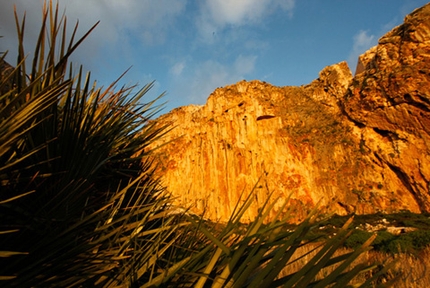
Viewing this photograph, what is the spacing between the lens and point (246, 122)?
38.8 m

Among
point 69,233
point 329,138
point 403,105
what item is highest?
point 403,105

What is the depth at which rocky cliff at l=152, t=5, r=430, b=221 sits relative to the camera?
1201 inches

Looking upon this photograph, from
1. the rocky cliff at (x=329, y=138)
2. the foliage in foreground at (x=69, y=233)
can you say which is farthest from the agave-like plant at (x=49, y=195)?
the rocky cliff at (x=329, y=138)

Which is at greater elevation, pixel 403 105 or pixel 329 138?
pixel 403 105

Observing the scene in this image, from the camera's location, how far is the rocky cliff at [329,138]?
100ft

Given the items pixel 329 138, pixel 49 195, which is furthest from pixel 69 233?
pixel 329 138

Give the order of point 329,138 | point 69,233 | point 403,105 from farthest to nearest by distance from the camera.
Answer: point 329,138 → point 403,105 → point 69,233

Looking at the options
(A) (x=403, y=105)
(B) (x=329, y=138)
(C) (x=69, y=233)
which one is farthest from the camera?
(B) (x=329, y=138)

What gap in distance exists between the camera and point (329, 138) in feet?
124

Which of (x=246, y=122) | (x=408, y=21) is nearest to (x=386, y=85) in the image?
(x=408, y=21)

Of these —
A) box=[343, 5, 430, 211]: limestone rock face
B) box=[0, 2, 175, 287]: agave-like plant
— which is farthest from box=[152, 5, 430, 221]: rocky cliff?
box=[0, 2, 175, 287]: agave-like plant

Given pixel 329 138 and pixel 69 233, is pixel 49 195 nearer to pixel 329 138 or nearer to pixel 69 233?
pixel 69 233

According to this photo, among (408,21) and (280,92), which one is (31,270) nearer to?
(408,21)

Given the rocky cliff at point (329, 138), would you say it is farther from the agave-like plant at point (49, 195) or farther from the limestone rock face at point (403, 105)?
the agave-like plant at point (49, 195)
